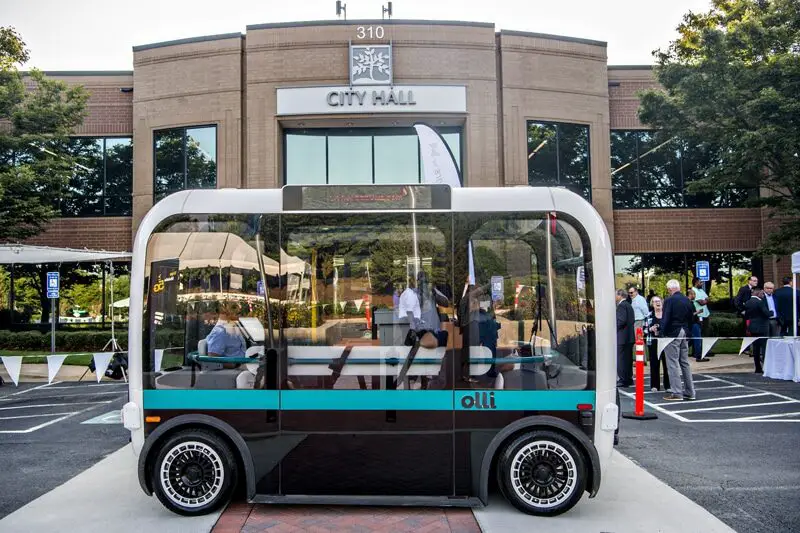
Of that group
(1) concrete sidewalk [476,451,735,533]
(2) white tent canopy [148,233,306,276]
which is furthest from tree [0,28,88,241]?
(1) concrete sidewalk [476,451,735,533]

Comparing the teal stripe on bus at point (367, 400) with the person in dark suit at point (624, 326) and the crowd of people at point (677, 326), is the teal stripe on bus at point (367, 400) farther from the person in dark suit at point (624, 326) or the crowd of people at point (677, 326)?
the person in dark suit at point (624, 326)

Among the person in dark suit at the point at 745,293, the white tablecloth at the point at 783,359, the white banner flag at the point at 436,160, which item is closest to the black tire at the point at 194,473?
the white banner flag at the point at 436,160

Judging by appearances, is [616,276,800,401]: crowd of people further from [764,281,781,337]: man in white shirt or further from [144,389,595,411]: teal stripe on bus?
[144,389,595,411]: teal stripe on bus

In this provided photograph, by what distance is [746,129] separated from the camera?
15734 mm

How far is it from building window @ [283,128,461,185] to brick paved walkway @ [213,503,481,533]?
1510 cm

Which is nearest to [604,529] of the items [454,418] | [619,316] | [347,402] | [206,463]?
[454,418]

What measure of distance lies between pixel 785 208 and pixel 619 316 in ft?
27.1

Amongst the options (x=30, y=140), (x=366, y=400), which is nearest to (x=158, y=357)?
(x=366, y=400)

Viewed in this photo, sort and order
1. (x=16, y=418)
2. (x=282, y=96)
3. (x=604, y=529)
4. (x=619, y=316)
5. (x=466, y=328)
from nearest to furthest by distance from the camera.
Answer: (x=604, y=529) → (x=466, y=328) → (x=16, y=418) → (x=619, y=316) → (x=282, y=96)

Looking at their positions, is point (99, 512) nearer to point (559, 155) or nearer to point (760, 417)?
point (760, 417)

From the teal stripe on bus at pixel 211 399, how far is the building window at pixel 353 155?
48.8ft

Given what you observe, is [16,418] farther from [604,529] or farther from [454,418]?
[604,529]

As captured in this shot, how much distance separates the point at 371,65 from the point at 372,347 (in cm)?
1505

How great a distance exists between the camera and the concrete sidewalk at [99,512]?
15.5 ft
